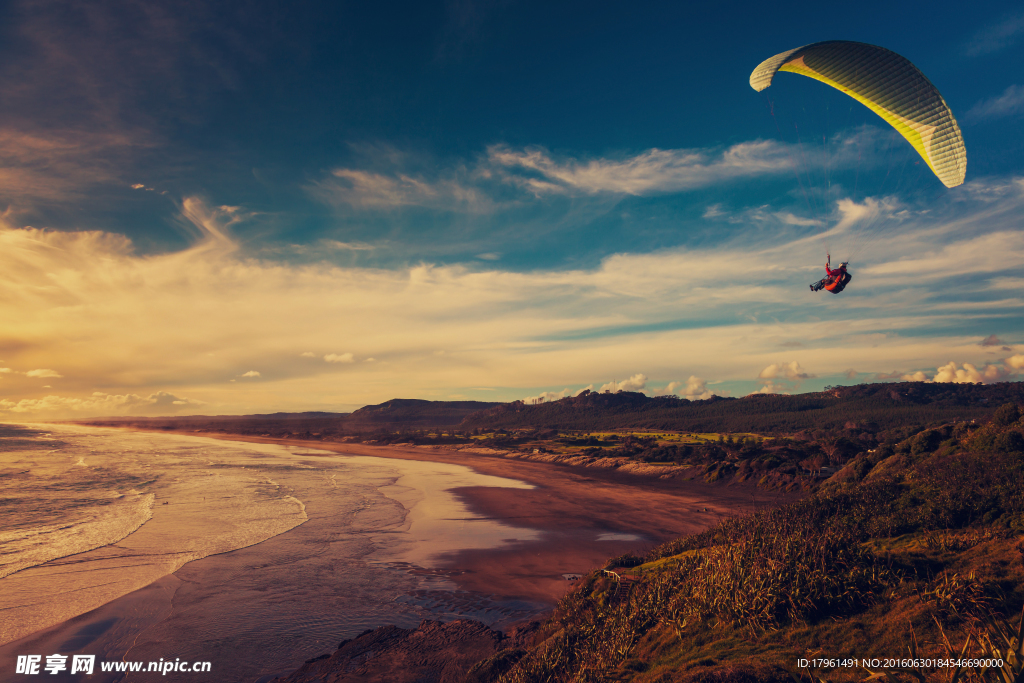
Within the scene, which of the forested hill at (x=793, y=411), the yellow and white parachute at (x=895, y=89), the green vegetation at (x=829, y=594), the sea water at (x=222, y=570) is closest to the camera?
the green vegetation at (x=829, y=594)

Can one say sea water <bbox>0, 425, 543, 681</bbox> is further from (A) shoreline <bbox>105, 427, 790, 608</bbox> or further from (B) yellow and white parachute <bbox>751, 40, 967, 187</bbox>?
(B) yellow and white parachute <bbox>751, 40, 967, 187</bbox>

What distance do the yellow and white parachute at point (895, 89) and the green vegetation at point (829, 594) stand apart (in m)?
9.30

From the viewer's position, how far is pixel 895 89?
14.8m

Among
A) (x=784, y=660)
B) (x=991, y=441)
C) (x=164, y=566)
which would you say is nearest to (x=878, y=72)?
(x=991, y=441)

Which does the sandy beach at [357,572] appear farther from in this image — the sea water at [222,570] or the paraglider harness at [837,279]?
the paraglider harness at [837,279]

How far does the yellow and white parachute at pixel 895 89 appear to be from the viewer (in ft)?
46.7

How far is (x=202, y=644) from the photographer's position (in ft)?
36.6

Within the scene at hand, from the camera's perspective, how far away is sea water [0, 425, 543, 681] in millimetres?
11336

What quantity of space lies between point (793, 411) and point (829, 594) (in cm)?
15240

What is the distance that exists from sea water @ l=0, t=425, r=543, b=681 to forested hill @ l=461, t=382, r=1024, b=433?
110457mm

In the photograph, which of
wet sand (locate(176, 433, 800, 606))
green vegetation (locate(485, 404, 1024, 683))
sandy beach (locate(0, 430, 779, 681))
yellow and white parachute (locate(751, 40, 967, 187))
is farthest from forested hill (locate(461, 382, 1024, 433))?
green vegetation (locate(485, 404, 1024, 683))

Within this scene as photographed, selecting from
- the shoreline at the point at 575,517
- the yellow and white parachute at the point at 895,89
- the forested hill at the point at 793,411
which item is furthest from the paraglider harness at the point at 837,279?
the forested hill at the point at 793,411

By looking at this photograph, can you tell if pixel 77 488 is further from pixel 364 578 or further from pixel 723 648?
pixel 723 648

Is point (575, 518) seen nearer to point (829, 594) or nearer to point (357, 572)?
point (357, 572)
